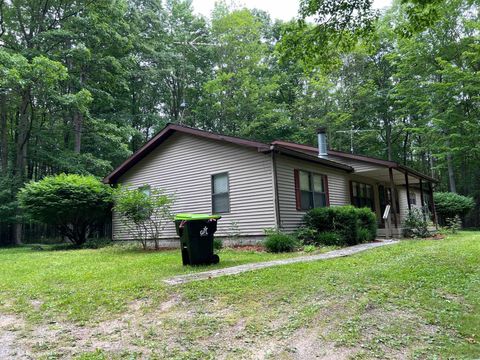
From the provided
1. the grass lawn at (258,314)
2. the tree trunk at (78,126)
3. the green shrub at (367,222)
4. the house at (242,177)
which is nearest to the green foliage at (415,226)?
the house at (242,177)

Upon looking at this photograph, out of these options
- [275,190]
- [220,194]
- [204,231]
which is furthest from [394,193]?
[204,231]

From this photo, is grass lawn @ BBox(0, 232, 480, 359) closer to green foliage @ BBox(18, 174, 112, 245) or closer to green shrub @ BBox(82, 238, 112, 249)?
green foliage @ BBox(18, 174, 112, 245)

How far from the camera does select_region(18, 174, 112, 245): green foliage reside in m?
13.3

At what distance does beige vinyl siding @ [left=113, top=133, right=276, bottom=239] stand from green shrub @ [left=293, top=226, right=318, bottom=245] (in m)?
0.85

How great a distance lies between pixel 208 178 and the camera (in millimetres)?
12586

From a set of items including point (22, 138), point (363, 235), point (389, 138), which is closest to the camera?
point (363, 235)

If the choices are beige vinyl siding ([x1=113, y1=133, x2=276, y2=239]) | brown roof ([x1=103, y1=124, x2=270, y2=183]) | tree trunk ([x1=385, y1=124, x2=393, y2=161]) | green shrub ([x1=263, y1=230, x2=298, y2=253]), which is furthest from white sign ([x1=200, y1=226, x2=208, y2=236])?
tree trunk ([x1=385, y1=124, x2=393, y2=161])

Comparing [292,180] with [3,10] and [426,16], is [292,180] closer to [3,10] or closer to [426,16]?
[426,16]

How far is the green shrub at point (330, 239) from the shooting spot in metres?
10.6

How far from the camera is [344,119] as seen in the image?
2759 cm

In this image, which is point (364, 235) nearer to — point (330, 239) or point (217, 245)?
point (330, 239)

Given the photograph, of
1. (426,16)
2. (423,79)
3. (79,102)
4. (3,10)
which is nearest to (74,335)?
(426,16)

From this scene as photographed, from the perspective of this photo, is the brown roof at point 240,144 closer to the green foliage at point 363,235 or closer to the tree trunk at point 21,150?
the green foliage at point 363,235

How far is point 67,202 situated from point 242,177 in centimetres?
667
